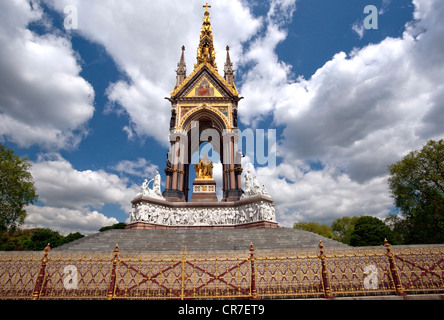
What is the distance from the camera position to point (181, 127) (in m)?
23.5

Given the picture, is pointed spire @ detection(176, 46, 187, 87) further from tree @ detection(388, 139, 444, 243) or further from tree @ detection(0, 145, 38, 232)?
tree @ detection(388, 139, 444, 243)

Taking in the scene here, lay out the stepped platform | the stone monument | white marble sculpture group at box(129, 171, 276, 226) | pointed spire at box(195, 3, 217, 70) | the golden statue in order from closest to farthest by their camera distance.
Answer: the stepped platform, white marble sculpture group at box(129, 171, 276, 226), the stone monument, the golden statue, pointed spire at box(195, 3, 217, 70)

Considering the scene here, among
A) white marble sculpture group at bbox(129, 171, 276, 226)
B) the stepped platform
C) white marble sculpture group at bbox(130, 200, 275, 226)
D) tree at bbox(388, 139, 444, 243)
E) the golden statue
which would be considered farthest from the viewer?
the golden statue

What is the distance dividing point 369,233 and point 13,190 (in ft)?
125

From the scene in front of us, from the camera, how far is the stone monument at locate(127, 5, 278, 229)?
60.0ft

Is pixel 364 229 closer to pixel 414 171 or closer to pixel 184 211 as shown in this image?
pixel 414 171

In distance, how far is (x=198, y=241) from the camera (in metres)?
13.3

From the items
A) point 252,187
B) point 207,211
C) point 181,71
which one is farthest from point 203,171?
point 181,71

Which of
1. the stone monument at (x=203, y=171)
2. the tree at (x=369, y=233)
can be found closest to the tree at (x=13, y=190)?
the stone monument at (x=203, y=171)

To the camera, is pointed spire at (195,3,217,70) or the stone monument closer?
the stone monument

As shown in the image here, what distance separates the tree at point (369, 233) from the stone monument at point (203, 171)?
554 inches

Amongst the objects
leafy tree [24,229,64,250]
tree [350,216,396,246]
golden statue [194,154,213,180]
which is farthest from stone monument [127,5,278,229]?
leafy tree [24,229,64,250]

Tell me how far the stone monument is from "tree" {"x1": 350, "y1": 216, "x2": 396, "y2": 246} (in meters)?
14.1
